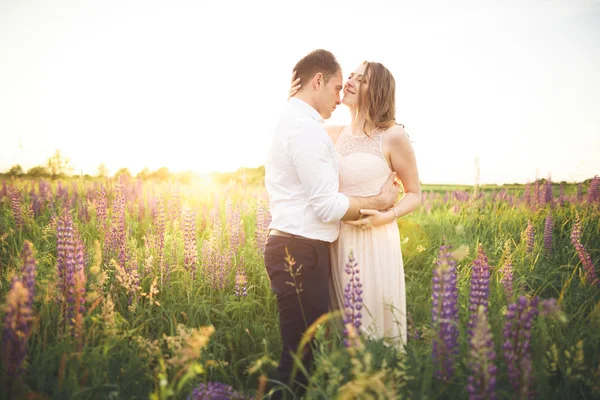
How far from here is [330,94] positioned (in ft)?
10.4

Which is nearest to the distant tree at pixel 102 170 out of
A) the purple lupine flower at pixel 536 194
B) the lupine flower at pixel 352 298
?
the lupine flower at pixel 352 298

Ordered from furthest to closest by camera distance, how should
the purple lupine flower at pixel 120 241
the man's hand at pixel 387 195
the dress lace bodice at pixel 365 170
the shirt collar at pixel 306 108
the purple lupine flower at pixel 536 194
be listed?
1. the purple lupine flower at pixel 536 194
2. the purple lupine flower at pixel 120 241
3. the dress lace bodice at pixel 365 170
4. the man's hand at pixel 387 195
5. the shirt collar at pixel 306 108

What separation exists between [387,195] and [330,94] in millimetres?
1070

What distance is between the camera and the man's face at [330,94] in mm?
3121

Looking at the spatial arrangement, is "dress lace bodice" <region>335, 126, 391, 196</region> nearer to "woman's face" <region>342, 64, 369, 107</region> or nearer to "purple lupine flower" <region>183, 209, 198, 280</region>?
"woman's face" <region>342, 64, 369, 107</region>

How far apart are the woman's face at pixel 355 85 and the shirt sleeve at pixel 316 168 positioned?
1284mm

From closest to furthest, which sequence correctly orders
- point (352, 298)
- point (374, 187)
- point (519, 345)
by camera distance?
point (519, 345), point (352, 298), point (374, 187)

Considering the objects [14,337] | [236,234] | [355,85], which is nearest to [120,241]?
[236,234]

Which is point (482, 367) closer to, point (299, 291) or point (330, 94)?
point (299, 291)

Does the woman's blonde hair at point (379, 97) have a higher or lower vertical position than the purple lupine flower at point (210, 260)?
higher

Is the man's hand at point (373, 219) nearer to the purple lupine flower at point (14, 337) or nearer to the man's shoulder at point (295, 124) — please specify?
the man's shoulder at point (295, 124)

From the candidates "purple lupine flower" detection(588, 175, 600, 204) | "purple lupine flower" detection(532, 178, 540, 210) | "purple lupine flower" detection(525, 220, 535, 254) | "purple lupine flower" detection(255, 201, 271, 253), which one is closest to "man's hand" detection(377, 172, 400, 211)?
"purple lupine flower" detection(255, 201, 271, 253)

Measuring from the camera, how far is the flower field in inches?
79.4

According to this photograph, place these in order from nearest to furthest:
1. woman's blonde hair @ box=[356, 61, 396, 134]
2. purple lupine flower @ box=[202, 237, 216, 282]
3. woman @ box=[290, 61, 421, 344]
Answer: woman @ box=[290, 61, 421, 344] < woman's blonde hair @ box=[356, 61, 396, 134] < purple lupine flower @ box=[202, 237, 216, 282]
